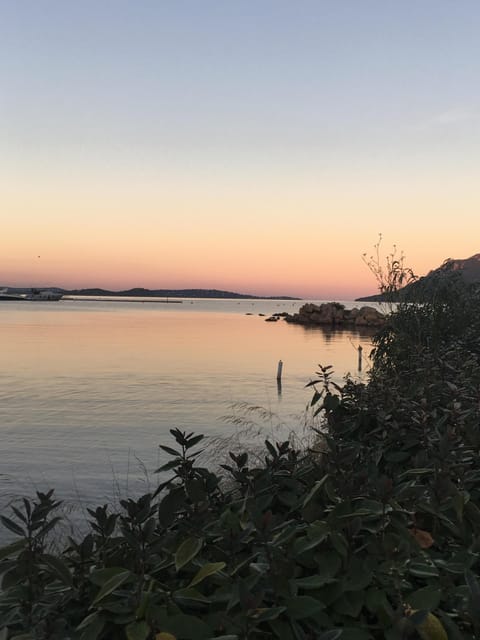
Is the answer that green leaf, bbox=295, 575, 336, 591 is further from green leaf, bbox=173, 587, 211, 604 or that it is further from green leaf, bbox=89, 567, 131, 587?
green leaf, bbox=89, 567, 131, 587

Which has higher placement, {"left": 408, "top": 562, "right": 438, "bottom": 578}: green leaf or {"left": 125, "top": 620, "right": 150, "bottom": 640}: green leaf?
{"left": 408, "top": 562, "right": 438, "bottom": 578}: green leaf

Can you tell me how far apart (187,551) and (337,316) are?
92.8 m

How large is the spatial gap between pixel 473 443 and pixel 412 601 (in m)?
1.98

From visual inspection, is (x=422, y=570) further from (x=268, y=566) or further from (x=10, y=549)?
(x=10, y=549)

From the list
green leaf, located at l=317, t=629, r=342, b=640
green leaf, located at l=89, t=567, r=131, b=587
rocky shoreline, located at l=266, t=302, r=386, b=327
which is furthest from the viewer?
rocky shoreline, located at l=266, t=302, r=386, b=327

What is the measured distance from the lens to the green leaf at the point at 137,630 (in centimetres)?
186

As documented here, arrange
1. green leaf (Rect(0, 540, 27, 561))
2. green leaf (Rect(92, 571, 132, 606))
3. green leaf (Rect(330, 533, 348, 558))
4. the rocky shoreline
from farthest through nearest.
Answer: the rocky shoreline, green leaf (Rect(0, 540, 27, 561)), green leaf (Rect(330, 533, 348, 558)), green leaf (Rect(92, 571, 132, 606))

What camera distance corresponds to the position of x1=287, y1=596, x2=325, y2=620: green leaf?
1.94 m

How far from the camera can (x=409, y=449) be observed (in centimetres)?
396

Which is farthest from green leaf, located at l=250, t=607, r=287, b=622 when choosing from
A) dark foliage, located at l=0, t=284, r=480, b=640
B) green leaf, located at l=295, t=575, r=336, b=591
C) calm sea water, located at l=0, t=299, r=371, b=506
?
calm sea water, located at l=0, t=299, r=371, b=506

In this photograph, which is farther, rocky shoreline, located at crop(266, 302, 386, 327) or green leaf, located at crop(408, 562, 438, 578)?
rocky shoreline, located at crop(266, 302, 386, 327)

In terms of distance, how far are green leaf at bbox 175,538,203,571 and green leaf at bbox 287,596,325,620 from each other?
49 cm

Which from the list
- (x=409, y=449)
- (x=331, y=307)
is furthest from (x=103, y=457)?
(x=331, y=307)

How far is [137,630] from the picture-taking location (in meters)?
1.90
